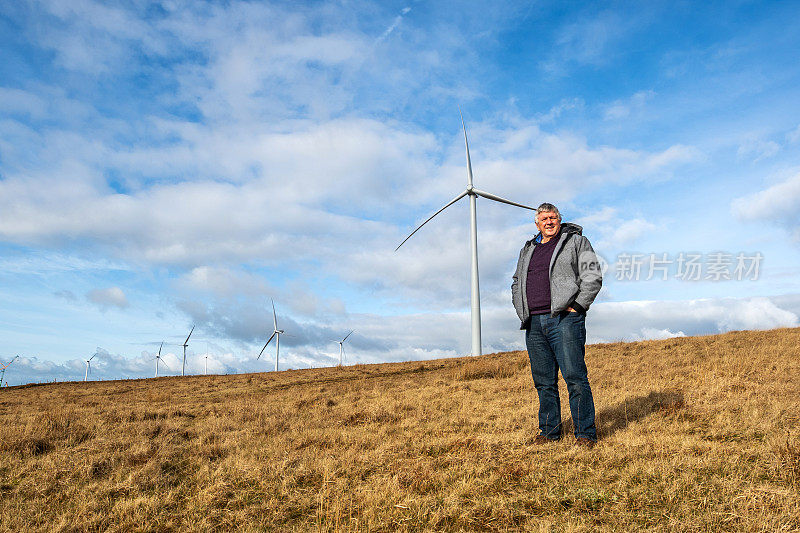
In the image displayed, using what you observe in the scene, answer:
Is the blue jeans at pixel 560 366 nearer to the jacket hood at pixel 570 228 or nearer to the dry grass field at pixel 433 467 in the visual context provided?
the dry grass field at pixel 433 467

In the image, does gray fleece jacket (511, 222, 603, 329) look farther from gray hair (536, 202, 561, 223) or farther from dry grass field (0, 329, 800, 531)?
dry grass field (0, 329, 800, 531)

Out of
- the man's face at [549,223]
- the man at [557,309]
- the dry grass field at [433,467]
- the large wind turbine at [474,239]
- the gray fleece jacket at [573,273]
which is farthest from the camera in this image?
the large wind turbine at [474,239]

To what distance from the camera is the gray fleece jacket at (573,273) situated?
5.43 m

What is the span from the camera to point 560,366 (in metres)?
5.83

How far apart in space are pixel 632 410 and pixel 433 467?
4067 mm

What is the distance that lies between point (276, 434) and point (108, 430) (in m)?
3.60

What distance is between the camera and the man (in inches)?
218

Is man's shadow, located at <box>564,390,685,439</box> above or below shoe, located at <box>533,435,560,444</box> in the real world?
above

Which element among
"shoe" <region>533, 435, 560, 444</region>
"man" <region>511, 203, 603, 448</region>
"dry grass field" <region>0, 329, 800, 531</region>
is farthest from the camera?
"shoe" <region>533, 435, 560, 444</region>

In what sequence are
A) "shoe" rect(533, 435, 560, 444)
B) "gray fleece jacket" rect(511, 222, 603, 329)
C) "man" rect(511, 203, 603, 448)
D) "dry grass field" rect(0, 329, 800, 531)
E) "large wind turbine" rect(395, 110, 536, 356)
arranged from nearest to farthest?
"dry grass field" rect(0, 329, 800, 531) < "gray fleece jacket" rect(511, 222, 603, 329) < "man" rect(511, 203, 603, 448) < "shoe" rect(533, 435, 560, 444) < "large wind turbine" rect(395, 110, 536, 356)

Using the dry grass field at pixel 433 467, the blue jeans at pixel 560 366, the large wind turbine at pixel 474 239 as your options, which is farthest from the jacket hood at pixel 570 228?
the large wind turbine at pixel 474 239

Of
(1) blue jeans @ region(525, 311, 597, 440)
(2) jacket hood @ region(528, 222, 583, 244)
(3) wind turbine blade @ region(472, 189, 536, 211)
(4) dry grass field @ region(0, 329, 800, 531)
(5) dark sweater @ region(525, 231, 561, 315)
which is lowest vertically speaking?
(4) dry grass field @ region(0, 329, 800, 531)

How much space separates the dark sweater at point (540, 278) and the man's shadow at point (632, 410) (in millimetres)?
1897

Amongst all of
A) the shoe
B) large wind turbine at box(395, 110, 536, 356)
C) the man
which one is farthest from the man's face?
large wind turbine at box(395, 110, 536, 356)
